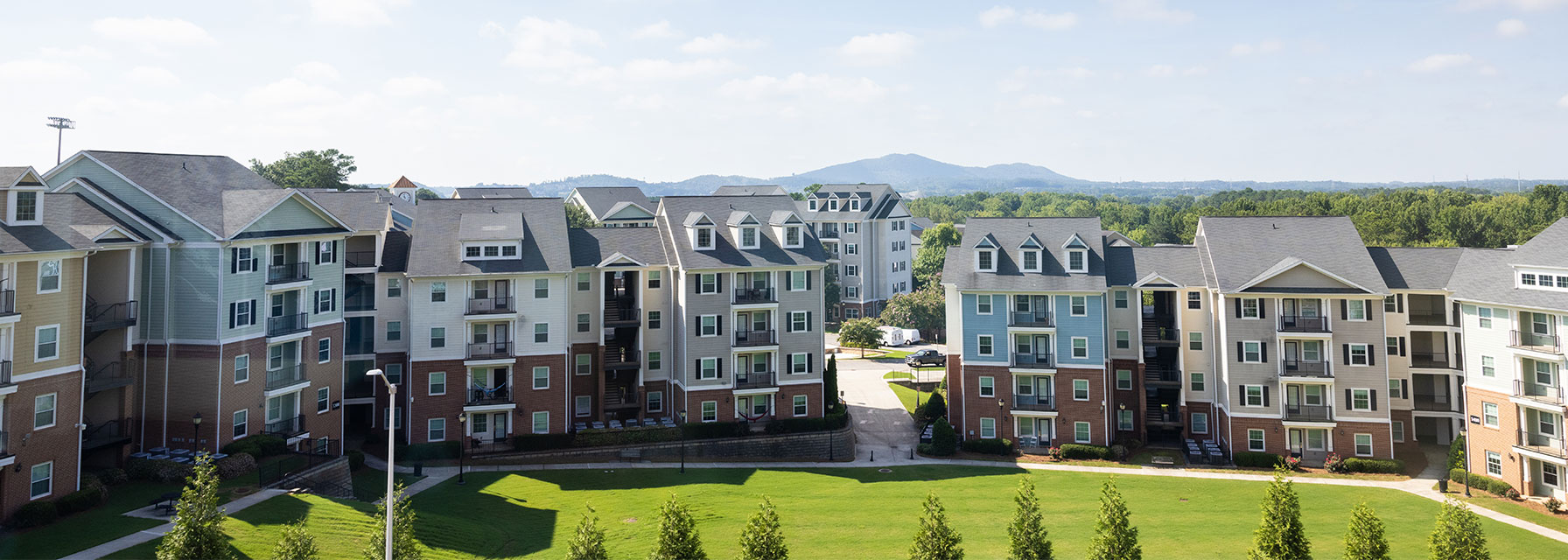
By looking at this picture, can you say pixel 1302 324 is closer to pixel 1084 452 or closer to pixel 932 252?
pixel 1084 452

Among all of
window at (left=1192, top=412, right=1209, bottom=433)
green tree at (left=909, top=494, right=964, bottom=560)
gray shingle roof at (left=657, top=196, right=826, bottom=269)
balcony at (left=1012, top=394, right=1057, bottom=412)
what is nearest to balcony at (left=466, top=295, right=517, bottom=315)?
gray shingle roof at (left=657, top=196, right=826, bottom=269)

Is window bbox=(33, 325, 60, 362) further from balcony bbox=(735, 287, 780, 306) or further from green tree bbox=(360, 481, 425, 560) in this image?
balcony bbox=(735, 287, 780, 306)

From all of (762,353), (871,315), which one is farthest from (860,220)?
(762,353)

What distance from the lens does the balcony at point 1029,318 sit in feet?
165

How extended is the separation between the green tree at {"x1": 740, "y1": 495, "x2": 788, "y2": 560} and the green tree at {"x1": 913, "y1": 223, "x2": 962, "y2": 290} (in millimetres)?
82389

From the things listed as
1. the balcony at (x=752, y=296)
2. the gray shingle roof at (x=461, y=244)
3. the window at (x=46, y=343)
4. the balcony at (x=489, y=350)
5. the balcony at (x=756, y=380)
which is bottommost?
the balcony at (x=756, y=380)

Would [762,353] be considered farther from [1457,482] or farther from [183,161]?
[1457,482]

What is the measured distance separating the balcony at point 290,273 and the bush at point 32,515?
1342 centimetres

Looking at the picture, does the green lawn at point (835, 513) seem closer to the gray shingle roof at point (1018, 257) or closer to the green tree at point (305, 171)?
the gray shingle roof at point (1018, 257)

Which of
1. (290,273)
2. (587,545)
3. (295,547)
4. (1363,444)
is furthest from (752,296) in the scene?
(1363,444)

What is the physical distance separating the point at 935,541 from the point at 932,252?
90637 millimetres

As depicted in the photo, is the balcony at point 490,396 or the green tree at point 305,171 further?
the green tree at point 305,171

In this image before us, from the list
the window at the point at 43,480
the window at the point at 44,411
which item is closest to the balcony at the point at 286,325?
the window at the point at 44,411

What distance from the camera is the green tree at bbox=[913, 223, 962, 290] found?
364 ft
